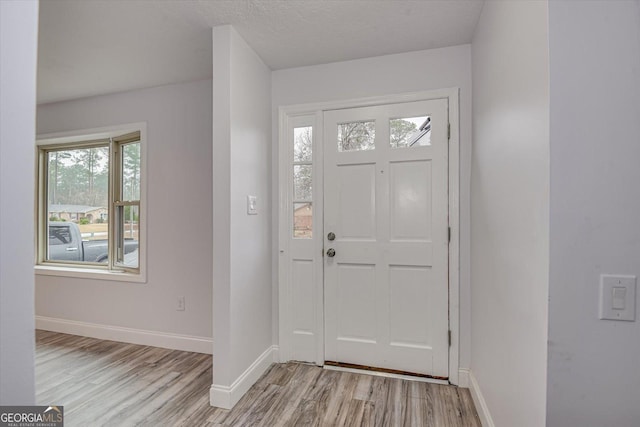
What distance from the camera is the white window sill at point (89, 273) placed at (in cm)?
288

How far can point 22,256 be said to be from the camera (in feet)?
1.97

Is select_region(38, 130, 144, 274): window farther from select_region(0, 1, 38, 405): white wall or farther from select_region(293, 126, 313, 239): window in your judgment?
select_region(0, 1, 38, 405): white wall

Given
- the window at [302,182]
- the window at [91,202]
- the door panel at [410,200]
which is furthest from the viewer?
the window at [91,202]

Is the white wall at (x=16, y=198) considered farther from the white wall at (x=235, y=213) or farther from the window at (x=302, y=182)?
the window at (x=302, y=182)

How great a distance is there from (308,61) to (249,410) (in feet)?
8.42

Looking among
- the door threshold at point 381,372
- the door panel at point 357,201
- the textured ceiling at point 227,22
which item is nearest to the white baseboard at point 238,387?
the door threshold at point 381,372

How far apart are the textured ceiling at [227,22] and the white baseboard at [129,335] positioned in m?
2.41

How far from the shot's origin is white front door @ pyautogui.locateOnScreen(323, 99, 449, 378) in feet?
7.14

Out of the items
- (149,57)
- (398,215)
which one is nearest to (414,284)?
(398,215)

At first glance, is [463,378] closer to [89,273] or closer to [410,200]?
[410,200]

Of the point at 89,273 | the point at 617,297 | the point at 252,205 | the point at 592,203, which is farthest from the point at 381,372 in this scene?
the point at 89,273

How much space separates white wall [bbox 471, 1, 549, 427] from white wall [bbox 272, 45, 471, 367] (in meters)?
0.17

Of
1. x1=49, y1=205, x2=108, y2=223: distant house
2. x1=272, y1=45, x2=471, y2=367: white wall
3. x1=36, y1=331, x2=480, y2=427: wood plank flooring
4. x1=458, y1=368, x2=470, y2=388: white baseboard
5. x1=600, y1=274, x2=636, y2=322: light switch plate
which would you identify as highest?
x1=272, y1=45, x2=471, y2=367: white wall

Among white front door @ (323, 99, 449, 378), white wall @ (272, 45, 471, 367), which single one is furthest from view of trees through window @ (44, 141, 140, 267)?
white front door @ (323, 99, 449, 378)
